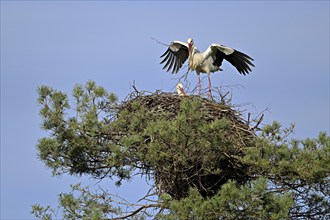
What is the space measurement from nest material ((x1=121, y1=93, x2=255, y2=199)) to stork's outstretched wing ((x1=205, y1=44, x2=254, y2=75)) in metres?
2.12

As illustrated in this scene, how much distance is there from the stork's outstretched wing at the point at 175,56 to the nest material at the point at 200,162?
109 inches

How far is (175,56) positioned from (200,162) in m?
4.28

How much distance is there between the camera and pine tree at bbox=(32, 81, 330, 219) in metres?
10.1

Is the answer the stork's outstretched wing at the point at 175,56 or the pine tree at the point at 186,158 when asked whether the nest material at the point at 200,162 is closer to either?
the pine tree at the point at 186,158

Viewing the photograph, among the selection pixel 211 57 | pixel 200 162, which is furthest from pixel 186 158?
pixel 211 57

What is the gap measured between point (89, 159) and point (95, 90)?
2.71 ft

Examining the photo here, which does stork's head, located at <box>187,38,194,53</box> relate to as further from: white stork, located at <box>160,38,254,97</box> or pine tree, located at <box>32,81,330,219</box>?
pine tree, located at <box>32,81,330,219</box>

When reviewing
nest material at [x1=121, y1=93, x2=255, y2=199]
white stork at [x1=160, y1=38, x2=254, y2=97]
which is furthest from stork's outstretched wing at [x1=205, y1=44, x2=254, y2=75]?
nest material at [x1=121, y1=93, x2=255, y2=199]

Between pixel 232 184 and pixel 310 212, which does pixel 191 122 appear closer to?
pixel 232 184

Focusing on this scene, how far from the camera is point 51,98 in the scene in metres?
10.9

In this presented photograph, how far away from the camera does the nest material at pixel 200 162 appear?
10953mm

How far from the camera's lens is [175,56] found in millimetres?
14930

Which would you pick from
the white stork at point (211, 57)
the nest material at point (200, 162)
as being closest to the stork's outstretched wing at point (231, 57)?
the white stork at point (211, 57)

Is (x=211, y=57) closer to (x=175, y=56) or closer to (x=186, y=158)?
(x=175, y=56)
